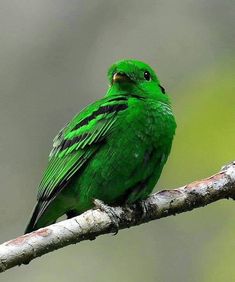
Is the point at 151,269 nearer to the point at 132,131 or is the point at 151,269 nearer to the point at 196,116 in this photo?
the point at 196,116

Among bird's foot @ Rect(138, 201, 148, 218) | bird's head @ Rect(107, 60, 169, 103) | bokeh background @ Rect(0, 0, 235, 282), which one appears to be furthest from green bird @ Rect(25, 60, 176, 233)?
bokeh background @ Rect(0, 0, 235, 282)

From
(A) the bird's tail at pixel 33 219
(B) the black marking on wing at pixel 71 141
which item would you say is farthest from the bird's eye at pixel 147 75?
(A) the bird's tail at pixel 33 219

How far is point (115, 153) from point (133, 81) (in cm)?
52

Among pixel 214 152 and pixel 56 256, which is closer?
pixel 214 152

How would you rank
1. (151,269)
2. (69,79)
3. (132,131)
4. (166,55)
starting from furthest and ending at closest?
(166,55), (69,79), (151,269), (132,131)

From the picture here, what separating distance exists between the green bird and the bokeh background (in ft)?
3.46

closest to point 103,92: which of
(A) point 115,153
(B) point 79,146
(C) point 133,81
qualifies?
(C) point 133,81

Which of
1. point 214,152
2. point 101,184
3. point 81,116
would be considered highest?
point 81,116

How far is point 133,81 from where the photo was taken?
4.93m

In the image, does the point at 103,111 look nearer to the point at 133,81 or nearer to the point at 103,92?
the point at 133,81

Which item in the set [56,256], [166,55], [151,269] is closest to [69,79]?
[166,55]

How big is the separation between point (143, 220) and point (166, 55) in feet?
→ 16.3

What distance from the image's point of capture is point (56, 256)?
25.1 feet

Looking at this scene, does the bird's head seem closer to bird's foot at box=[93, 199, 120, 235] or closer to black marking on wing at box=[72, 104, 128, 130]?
black marking on wing at box=[72, 104, 128, 130]
